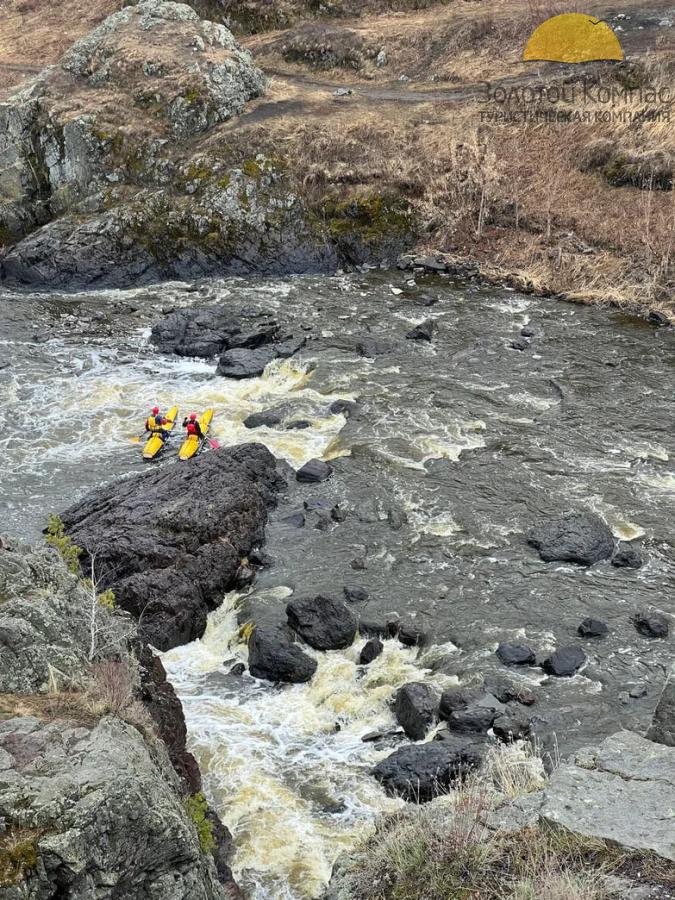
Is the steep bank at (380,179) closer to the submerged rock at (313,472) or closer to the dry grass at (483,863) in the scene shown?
the submerged rock at (313,472)

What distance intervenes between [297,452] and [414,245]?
18094 mm

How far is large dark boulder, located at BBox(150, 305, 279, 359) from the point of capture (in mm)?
28766

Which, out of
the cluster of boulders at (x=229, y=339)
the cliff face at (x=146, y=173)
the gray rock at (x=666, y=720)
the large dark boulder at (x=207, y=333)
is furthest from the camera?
the cliff face at (x=146, y=173)

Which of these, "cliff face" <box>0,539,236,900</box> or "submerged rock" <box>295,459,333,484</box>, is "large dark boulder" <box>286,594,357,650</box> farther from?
"cliff face" <box>0,539,236,900</box>

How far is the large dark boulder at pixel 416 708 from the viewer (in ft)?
43.2

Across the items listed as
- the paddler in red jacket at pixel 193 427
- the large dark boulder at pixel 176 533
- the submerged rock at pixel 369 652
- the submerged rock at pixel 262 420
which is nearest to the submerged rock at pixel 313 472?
the large dark boulder at pixel 176 533

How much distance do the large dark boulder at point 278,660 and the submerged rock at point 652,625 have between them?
6026 mm

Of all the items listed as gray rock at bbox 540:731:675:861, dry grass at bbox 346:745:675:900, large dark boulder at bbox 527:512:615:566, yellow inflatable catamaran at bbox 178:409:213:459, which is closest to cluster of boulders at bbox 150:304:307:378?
yellow inflatable catamaran at bbox 178:409:213:459

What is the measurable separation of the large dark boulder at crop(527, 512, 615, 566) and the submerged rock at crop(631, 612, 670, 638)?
2007 mm

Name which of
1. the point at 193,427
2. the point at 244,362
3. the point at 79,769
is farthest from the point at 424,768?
the point at 244,362

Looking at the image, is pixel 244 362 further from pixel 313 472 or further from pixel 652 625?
pixel 652 625

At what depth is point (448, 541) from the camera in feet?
59.3

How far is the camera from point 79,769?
672 cm

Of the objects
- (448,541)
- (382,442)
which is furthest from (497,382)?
(448,541)
